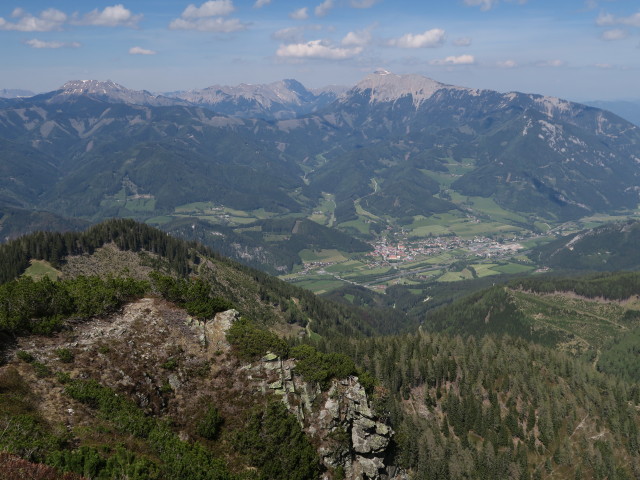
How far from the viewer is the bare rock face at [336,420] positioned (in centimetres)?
6106

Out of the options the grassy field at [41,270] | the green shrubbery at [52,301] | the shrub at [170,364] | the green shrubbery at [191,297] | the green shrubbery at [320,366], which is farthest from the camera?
the grassy field at [41,270]

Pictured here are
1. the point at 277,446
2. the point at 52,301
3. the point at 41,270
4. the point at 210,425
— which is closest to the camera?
the point at 277,446

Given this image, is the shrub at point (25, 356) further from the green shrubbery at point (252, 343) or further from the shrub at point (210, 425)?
the green shrubbery at point (252, 343)

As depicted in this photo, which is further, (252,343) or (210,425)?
(252,343)

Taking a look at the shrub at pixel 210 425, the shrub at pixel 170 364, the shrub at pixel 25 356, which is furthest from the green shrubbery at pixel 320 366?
the shrub at pixel 25 356

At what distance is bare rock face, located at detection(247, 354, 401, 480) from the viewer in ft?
200

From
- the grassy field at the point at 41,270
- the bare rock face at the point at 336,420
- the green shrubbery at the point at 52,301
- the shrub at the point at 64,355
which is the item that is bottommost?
the grassy field at the point at 41,270

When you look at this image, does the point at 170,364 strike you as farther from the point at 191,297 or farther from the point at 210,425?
the point at 191,297

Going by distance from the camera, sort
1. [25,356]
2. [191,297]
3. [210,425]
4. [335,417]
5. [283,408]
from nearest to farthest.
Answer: [25,356], [210,425], [283,408], [335,417], [191,297]

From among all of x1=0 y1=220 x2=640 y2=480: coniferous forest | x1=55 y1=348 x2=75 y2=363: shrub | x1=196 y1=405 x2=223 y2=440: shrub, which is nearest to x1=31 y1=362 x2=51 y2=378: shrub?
x1=0 y1=220 x2=640 y2=480: coniferous forest

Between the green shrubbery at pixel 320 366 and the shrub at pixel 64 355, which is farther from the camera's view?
the green shrubbery at pixel 320 366

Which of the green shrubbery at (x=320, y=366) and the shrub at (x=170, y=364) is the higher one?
the shrub at (x=170, y=364)

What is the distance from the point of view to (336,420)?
205ft

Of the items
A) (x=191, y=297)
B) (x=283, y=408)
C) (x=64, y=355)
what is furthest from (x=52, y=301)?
(x=283, y=408)
